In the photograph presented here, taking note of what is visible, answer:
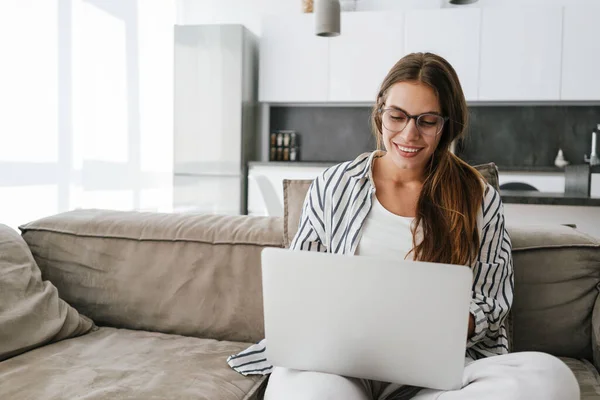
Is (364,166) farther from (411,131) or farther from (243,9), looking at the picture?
(243,9)

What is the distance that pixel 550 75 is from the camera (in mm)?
4301

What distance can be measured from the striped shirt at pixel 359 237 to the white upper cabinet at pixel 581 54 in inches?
138

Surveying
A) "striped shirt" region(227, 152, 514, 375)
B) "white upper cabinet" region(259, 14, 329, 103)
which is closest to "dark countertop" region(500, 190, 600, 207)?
"striped shirt" region(227, 152, 514, 375)

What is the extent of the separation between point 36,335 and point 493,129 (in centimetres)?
422

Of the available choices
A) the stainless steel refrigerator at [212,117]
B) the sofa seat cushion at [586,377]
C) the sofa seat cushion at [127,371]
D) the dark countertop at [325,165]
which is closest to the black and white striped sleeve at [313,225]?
the sofa seat cushion at [127,371]

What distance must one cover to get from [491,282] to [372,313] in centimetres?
47

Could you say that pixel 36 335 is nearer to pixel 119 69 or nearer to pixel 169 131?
pixel 119 69

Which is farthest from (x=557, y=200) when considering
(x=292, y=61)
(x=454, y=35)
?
(x=292, y=61)

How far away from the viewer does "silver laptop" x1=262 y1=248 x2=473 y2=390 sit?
0.85 meters

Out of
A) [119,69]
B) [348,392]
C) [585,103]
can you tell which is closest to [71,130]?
[119,69]

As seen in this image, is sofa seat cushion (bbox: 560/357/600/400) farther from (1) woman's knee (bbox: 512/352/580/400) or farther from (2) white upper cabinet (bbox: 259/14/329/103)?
(2) white upper cabinet (bbox: 259/14/329/103)

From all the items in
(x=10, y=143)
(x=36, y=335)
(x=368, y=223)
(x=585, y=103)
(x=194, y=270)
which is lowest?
(x=36, y=335)

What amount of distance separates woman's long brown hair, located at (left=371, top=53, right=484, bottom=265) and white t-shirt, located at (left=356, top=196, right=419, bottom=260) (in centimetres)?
3

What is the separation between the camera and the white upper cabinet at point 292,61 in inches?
181
